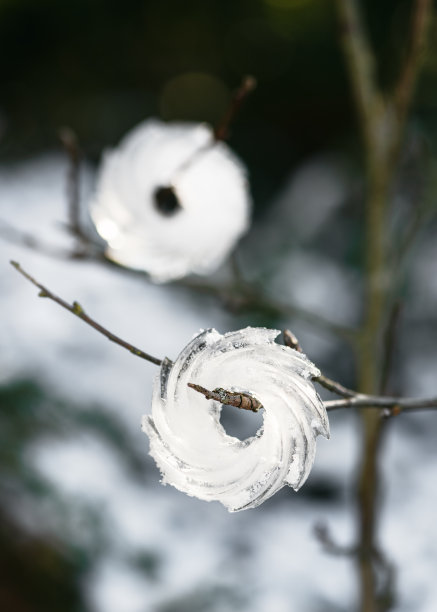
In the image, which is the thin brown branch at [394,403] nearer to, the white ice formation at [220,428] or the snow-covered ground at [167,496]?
the white ice formation at [220,428]

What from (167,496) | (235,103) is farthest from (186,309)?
(235,103)

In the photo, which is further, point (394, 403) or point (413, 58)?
point (413, 58)

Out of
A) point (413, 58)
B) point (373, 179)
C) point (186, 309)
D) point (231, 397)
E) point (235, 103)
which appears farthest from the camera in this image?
point (186, 309)

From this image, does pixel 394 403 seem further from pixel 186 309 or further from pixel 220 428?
pixel 186 309

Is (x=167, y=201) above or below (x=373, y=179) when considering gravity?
below

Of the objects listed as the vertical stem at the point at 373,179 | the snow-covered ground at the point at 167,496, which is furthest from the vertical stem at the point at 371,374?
the snow-covered ground at the point at 167,496

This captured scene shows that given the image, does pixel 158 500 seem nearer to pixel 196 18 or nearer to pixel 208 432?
pixel 208 432

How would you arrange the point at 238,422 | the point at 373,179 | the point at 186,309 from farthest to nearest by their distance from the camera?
the point at 186,309 → the point at 238,422 → the point at 373,179
